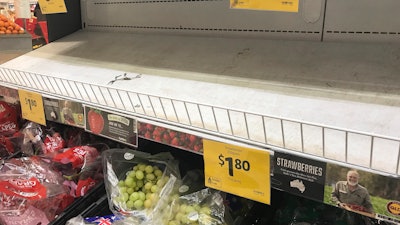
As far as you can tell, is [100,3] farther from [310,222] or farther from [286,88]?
[310,222]

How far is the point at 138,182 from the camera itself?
1090 mm

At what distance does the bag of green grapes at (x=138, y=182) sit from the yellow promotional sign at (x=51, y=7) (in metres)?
0.65

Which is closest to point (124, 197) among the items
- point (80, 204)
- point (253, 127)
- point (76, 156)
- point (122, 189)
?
point (122, 189)

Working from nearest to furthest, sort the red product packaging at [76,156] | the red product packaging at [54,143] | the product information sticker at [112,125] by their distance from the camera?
the product information sticker at [112,125], the red product packaging at [76,156], the red product packaging at [54,143]

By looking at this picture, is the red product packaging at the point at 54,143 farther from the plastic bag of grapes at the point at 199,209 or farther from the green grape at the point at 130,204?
the plastic bag of grapes at the point at 199,209

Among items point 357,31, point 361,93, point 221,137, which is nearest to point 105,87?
point 221,137

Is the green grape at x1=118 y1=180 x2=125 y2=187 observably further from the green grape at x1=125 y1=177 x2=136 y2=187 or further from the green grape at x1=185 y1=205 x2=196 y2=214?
the green grape at x1=185 y1=205 x2=196 y2=214

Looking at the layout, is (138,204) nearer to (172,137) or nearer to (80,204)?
(80,204)

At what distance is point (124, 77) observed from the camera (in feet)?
3.48

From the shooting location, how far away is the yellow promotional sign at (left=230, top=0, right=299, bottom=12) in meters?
0.75

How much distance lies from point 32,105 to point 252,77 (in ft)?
2.22

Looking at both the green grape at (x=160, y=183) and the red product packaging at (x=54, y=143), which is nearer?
the green grape at (x=160, y=183)

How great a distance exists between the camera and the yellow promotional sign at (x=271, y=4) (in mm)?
749

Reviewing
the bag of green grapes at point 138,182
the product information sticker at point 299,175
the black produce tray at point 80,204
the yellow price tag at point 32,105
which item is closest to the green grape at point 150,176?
the bag of green grapes at point 138,182
